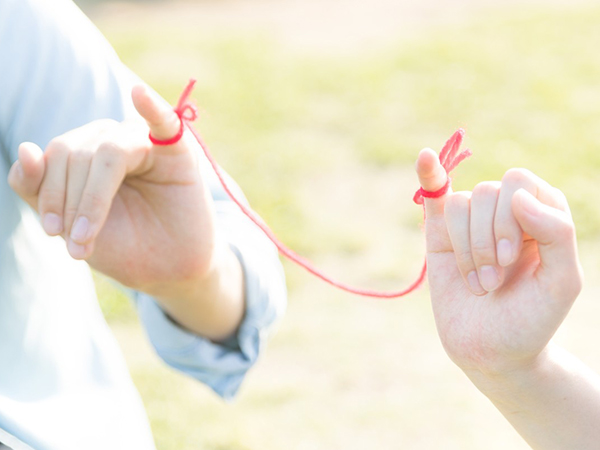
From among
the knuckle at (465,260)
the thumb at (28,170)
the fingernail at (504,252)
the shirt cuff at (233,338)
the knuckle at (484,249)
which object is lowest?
the shirt cuff at (233,338)

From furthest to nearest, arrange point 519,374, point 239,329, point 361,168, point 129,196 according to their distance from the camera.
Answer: point 361,168 < point 239,329 < point 129,196 < point 519,374

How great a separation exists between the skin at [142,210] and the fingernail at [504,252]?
15.0 inches

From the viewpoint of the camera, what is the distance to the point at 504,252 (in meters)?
0.89

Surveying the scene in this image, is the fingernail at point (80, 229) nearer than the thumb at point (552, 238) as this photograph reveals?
No

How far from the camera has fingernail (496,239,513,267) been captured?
89 cm

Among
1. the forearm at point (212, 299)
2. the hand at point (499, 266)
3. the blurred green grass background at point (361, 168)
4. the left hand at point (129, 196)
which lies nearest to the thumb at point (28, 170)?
the left hand at point (129, 196)

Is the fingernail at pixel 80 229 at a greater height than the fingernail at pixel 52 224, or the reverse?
the fingernail at pixel 80 229

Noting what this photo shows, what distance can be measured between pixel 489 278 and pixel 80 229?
419 millimetres

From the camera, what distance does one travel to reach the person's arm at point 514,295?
0.89m

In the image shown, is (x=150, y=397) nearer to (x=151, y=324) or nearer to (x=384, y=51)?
(x=151, y=324)

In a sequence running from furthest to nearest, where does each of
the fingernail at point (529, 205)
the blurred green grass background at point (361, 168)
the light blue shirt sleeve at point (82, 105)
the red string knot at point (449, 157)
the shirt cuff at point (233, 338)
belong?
the blurred green grass background at point (361, 168) < the shirt cuff at point (233, 338) < the light blue shirt sleeve at point (82, 105) < the red string knot at point (449, 157) < the fingernail at point (529, 205)

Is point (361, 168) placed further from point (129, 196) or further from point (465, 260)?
point (465, 260)

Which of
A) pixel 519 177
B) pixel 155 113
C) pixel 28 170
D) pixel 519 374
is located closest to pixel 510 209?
pixel 519 177

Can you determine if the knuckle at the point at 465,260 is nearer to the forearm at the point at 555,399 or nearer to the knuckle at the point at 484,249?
the knuckle at the point at 484,249
